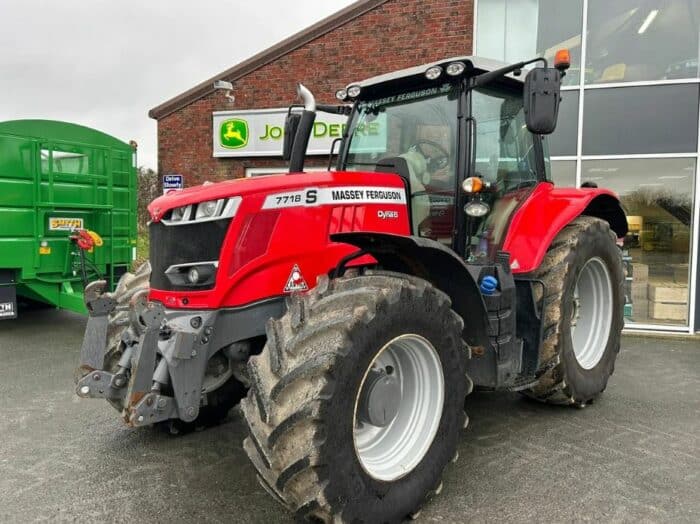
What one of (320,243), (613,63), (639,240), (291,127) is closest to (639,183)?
(639,240)

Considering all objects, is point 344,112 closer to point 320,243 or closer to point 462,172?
point 462,172

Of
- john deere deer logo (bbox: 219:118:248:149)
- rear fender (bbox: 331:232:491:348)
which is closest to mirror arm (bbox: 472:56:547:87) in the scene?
rear fender (bbox: 331:232:491:348)

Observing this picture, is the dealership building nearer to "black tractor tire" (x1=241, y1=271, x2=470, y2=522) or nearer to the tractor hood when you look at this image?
the tractor hood

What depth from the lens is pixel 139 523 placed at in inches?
110

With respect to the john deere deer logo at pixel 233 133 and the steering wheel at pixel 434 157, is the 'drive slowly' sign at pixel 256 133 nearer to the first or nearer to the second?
the john deere deer logo at pixel 233 133

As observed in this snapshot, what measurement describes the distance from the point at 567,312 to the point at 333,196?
6.03 feet

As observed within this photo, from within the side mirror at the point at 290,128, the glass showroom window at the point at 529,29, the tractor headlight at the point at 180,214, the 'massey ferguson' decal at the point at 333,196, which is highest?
the glass showroom window at the point at 529,29

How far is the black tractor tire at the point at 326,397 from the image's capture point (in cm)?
230

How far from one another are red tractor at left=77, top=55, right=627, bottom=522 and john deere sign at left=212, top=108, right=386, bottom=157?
5774mm

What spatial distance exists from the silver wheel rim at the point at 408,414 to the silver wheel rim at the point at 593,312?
208 centimetres

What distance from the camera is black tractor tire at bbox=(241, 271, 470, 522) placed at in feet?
7.55

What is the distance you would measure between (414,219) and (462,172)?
0.40 m

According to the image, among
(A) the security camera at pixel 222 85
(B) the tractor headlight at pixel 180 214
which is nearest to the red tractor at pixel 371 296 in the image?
(B) the tractor headlight at pixel 180 214

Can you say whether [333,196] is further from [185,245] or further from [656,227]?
[656,227]
